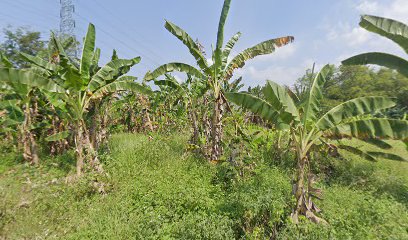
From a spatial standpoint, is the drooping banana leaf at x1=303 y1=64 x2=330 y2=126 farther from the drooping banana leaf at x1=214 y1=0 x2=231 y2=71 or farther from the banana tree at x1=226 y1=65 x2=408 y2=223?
the drooping banana leaf at x1=214 y1=0 x2=231 y2=71

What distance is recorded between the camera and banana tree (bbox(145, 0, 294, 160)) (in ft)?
23.0

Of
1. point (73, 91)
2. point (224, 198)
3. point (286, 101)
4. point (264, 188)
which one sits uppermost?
point (286, 101)

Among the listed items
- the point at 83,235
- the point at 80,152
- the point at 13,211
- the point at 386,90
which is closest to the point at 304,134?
the point at 83,235

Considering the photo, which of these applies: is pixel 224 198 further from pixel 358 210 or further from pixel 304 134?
pixel 358 210

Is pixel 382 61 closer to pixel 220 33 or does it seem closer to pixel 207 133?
pixel 220 33

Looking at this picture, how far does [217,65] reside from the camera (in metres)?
7.03

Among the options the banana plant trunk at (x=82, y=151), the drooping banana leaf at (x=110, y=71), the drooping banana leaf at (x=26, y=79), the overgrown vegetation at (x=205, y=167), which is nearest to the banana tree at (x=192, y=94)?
the overgrown vegetation at (x=205, y=167)

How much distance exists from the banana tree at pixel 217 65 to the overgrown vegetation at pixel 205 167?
0.03 m

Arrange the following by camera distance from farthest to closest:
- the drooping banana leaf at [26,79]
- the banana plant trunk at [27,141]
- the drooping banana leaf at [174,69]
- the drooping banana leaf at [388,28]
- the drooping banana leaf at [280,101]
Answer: the banana plant trunk at [27,141] < the drooping banana leaf at [174,69] < the drooping banana leaf at [388,28] < the drooping banana leaf at [26,79] < the drooping banana leaf at [280,101]

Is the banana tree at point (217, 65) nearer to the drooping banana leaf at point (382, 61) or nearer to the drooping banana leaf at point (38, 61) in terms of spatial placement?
the drooping banana leaf at point (382, 61)

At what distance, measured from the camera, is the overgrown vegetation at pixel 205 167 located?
442 cm

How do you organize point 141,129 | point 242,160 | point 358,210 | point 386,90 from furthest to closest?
point 386,90
point 141,129
point 242,160
point 358,210

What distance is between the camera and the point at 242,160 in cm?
648

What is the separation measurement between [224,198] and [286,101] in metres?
2.36
